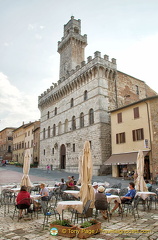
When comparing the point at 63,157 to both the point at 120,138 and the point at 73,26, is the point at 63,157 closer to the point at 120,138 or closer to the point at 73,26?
the point at 120,138

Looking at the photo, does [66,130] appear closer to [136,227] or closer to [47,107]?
[47,107]

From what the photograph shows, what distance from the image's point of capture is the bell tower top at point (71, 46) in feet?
111

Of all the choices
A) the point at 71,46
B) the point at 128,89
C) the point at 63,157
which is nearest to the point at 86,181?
the point at 128,89

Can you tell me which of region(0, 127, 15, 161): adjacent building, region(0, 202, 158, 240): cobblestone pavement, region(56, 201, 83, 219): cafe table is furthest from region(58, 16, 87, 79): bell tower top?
region(0, 127, 15, 161): adjacent building

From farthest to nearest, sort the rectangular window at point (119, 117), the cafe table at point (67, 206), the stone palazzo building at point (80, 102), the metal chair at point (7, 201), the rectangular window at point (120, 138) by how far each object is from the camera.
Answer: the stone palazzo building at point (80, 102), the rectangular window at point (119, 117), the rectangular window at point (120, 138), the metal chair at point (7, 201), the cafe table at point (67, 206)

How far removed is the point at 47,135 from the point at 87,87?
44.7ft

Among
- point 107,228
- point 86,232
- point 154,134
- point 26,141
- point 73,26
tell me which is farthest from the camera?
point 26,141

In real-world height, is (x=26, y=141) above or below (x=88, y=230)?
above

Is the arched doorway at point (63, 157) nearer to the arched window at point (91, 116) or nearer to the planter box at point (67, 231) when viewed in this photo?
the arched window at point (91, 116)

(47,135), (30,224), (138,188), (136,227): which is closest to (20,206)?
(30,224)

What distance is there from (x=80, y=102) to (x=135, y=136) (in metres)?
10.7

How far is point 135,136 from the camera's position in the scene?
63.1 ft

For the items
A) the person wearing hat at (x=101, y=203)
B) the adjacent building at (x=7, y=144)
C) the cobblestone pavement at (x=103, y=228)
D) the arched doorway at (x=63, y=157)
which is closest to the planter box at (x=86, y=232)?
the cobblestone pavement at (x=103, y=228)

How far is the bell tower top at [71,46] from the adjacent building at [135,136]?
16.2m
